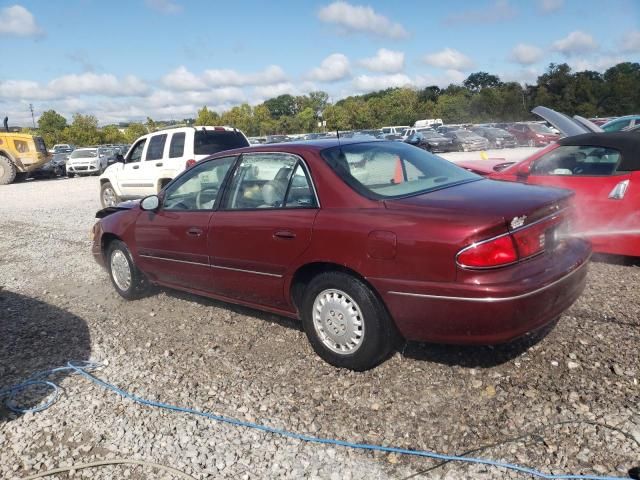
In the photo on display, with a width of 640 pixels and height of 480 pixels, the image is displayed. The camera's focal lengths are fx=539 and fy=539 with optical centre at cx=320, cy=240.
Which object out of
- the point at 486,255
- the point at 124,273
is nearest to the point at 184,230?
the point at 124,273

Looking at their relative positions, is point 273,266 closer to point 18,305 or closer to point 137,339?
point 137,339

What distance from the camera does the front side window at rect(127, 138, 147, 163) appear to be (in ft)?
36.4

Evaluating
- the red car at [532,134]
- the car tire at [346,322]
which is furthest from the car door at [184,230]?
the red car at [532,134]

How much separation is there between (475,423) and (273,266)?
1.71 meters

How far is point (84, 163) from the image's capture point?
27.3 metres

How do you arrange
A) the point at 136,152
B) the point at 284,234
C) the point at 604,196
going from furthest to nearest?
the point at 136,152
the point at 604,196
the point at 284,234

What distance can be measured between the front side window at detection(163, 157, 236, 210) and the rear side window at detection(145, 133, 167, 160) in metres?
6.05

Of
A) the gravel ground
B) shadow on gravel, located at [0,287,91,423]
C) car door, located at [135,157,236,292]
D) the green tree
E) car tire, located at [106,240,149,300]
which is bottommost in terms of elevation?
the gravel ground

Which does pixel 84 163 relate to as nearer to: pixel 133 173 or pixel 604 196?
pixel 133 173

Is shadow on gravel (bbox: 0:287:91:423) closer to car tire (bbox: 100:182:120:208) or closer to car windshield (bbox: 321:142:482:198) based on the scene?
car windshield (bbox: 321:142:482:198)

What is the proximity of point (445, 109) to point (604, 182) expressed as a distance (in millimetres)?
67503

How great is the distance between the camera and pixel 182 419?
3211 millimetres

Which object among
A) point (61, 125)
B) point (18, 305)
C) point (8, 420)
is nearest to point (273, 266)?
point (8, 420)

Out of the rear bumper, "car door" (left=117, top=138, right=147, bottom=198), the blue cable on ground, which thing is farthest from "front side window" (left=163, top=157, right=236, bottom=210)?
"car door" (left=117, top=138, right=147, bottom=198)
